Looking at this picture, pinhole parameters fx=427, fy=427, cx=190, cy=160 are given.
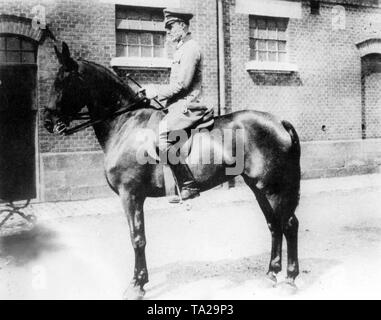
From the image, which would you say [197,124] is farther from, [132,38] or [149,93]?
[132,38]

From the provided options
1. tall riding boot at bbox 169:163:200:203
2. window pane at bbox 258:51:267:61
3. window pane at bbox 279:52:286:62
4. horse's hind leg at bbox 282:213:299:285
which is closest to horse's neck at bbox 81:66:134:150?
tall riding boot at bbox 169:163:200:203

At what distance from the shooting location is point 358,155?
13.5 metres

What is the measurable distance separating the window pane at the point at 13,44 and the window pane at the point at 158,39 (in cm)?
326

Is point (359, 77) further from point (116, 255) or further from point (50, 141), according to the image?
point (116, 255)

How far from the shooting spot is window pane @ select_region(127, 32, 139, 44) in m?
10.6

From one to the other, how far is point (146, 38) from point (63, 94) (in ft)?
22.0

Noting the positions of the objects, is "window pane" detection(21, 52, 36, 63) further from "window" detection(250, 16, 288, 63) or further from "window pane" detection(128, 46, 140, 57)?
"window" detection(250, 16, 288, 63)

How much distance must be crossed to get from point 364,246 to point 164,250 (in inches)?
110

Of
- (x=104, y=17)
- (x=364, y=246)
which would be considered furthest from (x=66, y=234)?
(x=104, y=17)

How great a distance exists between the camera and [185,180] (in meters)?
4.67

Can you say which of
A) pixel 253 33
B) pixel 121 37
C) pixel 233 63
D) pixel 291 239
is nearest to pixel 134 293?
pixel 291 239

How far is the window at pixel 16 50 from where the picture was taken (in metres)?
9.45

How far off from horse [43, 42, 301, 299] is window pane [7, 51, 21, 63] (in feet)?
18.9
